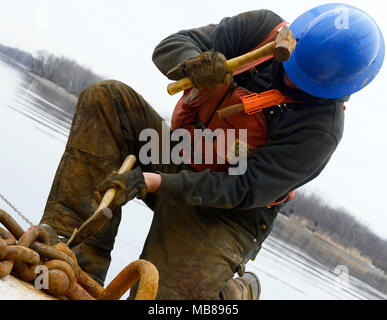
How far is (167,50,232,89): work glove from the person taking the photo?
101 inches

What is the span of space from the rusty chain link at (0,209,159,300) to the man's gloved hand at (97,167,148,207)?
0.45 m

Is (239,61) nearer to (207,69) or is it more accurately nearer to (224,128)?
(207,69)

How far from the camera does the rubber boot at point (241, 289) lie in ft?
10.1

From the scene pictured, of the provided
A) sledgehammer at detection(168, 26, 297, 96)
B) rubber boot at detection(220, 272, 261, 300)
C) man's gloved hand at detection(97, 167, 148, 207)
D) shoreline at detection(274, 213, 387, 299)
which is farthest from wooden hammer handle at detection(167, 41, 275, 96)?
shoreline at detection(274, 213, 387, 299)

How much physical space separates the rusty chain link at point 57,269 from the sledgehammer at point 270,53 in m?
0.98

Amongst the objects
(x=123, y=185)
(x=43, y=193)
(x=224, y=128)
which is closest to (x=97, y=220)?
(x=123, y=185)

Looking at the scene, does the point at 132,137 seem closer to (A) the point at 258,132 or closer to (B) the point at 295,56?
(A) the point at 258,132

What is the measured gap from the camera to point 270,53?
2.60 m
